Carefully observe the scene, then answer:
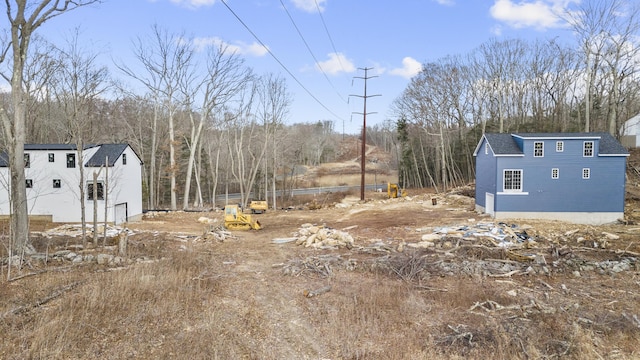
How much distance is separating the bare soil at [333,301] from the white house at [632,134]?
3199 cm

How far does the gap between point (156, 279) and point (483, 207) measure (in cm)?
2088

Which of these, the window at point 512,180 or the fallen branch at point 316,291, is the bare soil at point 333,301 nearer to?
the fallen branch at point 316,291

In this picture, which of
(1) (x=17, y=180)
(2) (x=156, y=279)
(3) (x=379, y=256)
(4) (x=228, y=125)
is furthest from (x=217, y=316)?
(4) (x=228, y=125)

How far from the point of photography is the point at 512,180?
2194 centimetres

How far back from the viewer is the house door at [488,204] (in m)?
22.6

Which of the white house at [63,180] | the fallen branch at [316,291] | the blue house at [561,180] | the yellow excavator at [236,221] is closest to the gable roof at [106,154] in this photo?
the white house at [63,180]

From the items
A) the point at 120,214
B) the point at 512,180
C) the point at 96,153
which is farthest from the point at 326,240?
the point at 96,153

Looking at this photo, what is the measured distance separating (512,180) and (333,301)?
17.3 metres

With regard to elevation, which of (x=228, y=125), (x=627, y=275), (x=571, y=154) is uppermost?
(x=228, y=125)

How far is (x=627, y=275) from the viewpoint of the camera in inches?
459

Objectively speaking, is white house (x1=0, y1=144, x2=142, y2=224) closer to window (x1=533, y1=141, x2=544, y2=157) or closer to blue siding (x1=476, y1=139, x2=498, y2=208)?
blue siding (x1=476, y1=139, x2=498, y2=208)

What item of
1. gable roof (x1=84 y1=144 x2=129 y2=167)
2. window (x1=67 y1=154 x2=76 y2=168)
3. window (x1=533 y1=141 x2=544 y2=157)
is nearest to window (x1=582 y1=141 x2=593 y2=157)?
window (x1=533 y1=141 x2=544 y2=157)

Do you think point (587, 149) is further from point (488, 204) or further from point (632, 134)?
point (632, 134)

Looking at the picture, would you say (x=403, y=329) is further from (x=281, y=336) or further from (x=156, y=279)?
(x=156, y=279)
